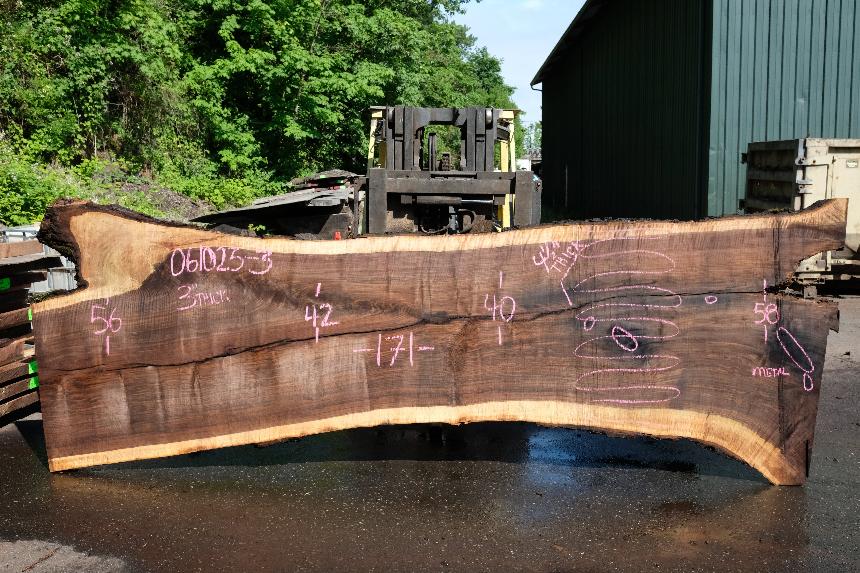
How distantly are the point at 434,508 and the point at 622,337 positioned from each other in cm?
134

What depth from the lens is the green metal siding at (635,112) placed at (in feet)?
41.0

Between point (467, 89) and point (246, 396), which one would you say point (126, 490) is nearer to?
point (246, 396)

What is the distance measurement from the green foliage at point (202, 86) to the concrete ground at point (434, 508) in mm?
10904

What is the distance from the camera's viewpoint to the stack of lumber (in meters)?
5.16

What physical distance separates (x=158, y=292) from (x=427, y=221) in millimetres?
4796

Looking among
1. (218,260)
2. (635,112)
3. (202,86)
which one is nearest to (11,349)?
(218,260)

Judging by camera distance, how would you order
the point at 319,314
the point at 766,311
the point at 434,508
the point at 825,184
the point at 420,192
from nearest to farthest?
1. the point at 434,508
2. the point at 766,311
3. the point at 319,314
4. the point at 420,192
5. the point at 825,184

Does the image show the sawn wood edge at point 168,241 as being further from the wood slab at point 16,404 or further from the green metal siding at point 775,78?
the green metal siding at point 775,78

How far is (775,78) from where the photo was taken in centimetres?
1168

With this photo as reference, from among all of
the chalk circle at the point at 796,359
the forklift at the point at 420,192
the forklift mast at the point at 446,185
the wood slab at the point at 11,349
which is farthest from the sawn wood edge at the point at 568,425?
the forklift at the point at 420,192

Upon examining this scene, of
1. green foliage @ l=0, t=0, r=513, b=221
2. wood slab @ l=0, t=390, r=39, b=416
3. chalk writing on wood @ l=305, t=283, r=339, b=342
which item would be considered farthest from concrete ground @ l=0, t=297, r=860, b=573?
green foliage @ l=0, t=0, r=513, b=221

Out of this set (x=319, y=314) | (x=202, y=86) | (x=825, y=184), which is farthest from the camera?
(x=202, y=86)

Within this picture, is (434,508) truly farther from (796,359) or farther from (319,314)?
(796,359)

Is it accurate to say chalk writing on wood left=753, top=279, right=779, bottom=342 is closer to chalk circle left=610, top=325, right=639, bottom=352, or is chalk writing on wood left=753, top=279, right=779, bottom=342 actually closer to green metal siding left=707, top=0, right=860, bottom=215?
chalk circle left=610, top=325, right=639, bottom=352
